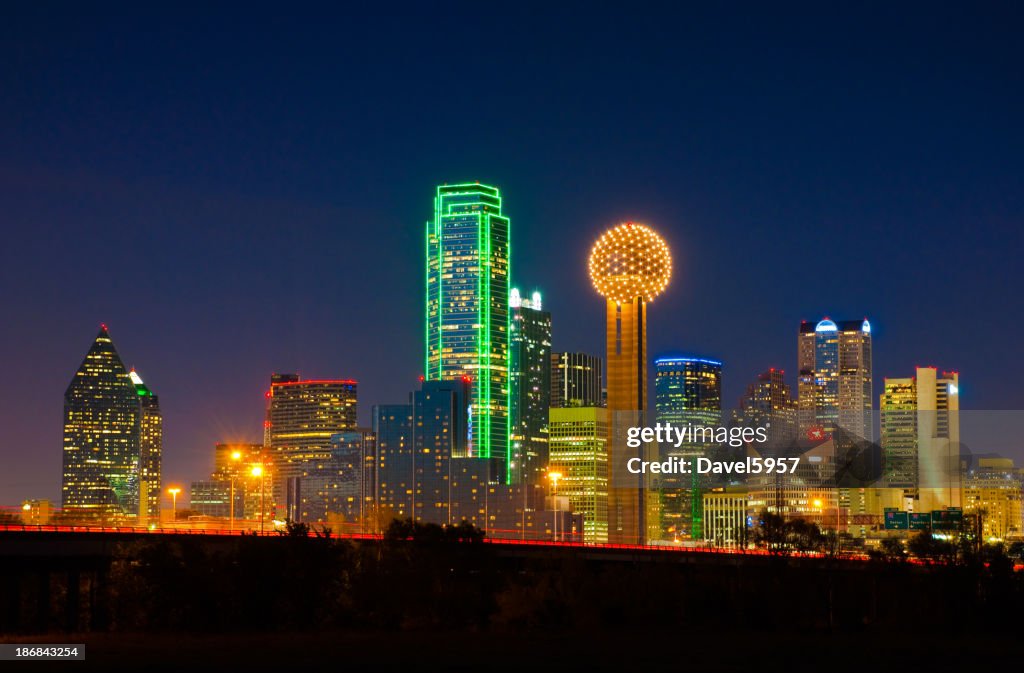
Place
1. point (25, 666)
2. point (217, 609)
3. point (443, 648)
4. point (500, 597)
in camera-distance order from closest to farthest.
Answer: point (25, 666) → point (443, 648) → point (217, 609) → point (500, 597)

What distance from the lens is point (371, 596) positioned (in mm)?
110875

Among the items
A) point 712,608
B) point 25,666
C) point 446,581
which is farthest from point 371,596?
point 25,666

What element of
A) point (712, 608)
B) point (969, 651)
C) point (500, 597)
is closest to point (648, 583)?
point (712, 608)

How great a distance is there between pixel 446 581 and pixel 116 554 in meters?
24.3

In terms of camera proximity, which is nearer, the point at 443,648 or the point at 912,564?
the point at 443,648

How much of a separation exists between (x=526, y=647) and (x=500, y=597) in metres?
17.7

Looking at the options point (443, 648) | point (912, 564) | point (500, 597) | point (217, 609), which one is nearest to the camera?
point (443, 648)

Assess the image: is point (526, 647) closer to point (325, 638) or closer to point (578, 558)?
point (325, 638)

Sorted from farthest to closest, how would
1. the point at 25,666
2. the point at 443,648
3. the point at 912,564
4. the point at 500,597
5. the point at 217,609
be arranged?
the point at 912,564 < the point at 500,597 < the point at 217,609 < the point at 443,648 < the point at 25,666

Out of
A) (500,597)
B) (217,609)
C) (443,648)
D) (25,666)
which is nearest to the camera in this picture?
(25,666)

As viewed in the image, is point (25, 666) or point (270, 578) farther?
point (270, 578)

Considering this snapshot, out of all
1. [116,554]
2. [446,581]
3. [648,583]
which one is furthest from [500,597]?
[116,554]

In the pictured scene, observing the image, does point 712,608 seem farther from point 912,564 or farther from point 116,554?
point 116,554

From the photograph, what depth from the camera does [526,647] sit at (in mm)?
96562
